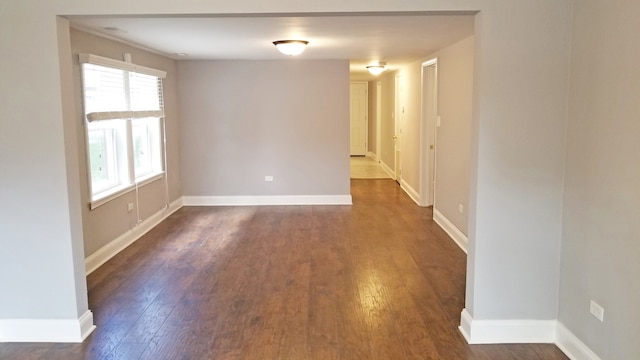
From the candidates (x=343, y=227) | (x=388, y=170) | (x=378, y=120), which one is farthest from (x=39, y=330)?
(x=378, y=120)

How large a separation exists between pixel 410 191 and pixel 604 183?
595cm

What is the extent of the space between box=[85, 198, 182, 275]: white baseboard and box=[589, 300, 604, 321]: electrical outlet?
4.11 metres

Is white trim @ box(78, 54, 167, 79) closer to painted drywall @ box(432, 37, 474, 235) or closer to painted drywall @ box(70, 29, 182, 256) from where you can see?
painted drywall @ box(70, 29, 182, 256)

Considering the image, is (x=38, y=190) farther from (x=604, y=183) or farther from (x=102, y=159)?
(x=604, y=183)

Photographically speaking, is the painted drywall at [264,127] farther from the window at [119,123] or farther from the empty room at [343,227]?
the empty room at [343,227]

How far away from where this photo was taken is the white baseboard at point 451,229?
564 centimetres

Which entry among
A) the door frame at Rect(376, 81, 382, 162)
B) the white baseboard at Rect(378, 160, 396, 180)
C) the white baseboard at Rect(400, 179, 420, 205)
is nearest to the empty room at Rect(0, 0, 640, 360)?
the white baseboard at Rect(400, 179, 420, 205)

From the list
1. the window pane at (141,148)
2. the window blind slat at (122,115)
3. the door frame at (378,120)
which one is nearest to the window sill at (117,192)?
the window pane at (141,148)

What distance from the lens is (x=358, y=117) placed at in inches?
582

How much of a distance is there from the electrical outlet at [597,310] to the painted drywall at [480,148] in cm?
42

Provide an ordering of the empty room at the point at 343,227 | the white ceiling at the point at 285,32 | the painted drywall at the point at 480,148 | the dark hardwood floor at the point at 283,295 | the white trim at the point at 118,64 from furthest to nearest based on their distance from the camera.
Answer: the white trim at the point at 118,64 < the white ceiling at the point at 285,32 < the dark hardwood floor at the point at 283,295 < the painted drywall at the point at 480,148 < the empty room at the point at 343,227

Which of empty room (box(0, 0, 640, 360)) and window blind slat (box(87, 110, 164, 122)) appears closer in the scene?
empty room (box(0, 0, 640, 360))

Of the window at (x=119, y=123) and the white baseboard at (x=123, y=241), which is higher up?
the window at (x=119, y=123)

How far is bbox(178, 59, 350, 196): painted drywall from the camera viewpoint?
7867mm
